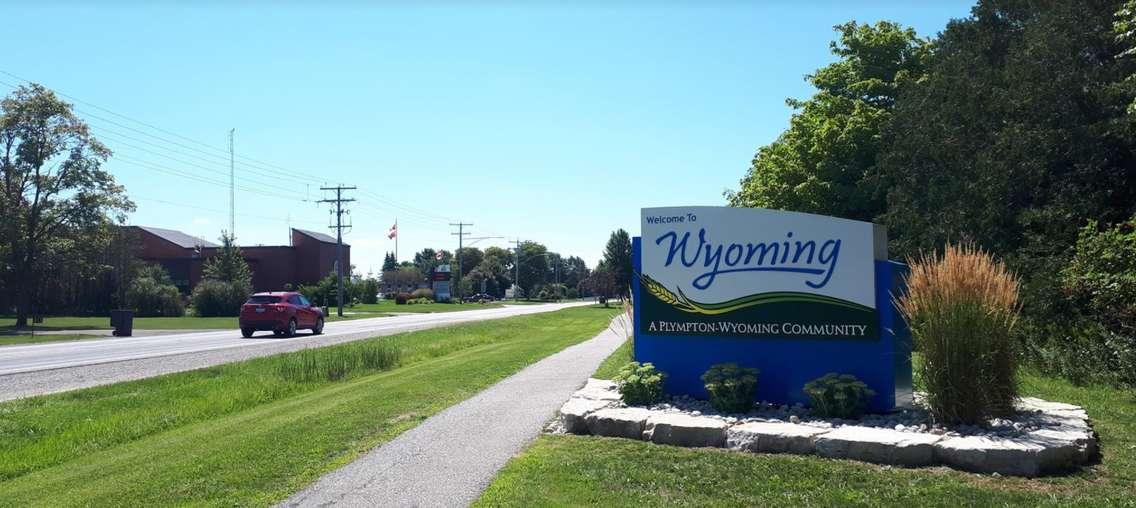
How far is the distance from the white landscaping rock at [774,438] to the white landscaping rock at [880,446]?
11 cm

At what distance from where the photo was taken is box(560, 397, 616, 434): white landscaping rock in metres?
8.05

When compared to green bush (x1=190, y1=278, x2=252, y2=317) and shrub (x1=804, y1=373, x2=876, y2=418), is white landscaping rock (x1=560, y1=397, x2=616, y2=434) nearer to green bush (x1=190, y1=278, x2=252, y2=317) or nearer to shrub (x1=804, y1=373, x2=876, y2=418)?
shrub (x1=804, y1=373, x2=876, y2=418)

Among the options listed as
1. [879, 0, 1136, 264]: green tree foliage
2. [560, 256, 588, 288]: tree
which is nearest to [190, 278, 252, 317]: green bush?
[879, 0, 1136, 264]: green tree foliage

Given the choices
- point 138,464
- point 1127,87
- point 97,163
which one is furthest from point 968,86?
point 97,163

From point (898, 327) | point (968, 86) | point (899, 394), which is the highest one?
point (968, 86)

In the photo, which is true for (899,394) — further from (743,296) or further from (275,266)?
(275,266)

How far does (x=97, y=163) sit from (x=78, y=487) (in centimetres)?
5397

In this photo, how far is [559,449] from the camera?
732cm

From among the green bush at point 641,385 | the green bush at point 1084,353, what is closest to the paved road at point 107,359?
the green bush at point 641,385

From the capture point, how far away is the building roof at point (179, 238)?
88762 millimetres

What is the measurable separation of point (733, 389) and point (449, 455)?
114 inches

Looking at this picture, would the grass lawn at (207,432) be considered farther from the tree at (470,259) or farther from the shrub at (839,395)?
the tree at (470,259)

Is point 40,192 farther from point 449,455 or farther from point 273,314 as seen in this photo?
point 449,455

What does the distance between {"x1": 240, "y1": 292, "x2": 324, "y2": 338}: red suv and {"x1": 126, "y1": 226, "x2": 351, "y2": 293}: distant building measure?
2283 inches
